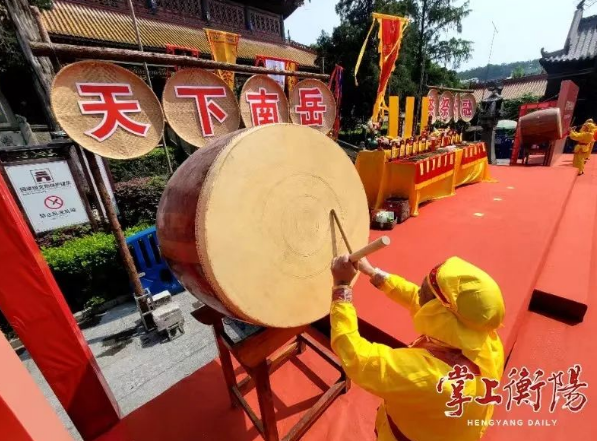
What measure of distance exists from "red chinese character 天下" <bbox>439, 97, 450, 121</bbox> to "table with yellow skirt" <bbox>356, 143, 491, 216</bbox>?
2.57 m

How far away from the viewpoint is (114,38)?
340 inches

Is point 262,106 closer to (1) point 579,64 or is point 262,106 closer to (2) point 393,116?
(2) point 393,116

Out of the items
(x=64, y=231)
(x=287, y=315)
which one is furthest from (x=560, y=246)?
(x=64, y=231)

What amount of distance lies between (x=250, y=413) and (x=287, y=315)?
1.06m

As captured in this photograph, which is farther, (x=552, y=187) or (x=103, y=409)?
(x=552, y=187)

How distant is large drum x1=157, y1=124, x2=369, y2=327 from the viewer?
43.8 inches

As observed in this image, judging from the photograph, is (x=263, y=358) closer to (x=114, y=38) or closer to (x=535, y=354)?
(x=535, y=354)

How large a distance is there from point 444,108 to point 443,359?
882 cm

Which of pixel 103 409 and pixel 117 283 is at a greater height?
pixel 103 409

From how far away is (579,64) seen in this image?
11.1m

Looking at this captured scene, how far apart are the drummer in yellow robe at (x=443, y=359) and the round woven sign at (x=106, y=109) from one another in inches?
84.2

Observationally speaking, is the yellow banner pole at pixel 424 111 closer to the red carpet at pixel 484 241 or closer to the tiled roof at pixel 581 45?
the red carpet at pixel 484 241

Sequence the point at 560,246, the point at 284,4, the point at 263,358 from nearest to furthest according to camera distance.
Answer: the point at 263,358
the point at 560,246
the point at 284,4

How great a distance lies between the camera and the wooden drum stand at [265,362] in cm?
144
